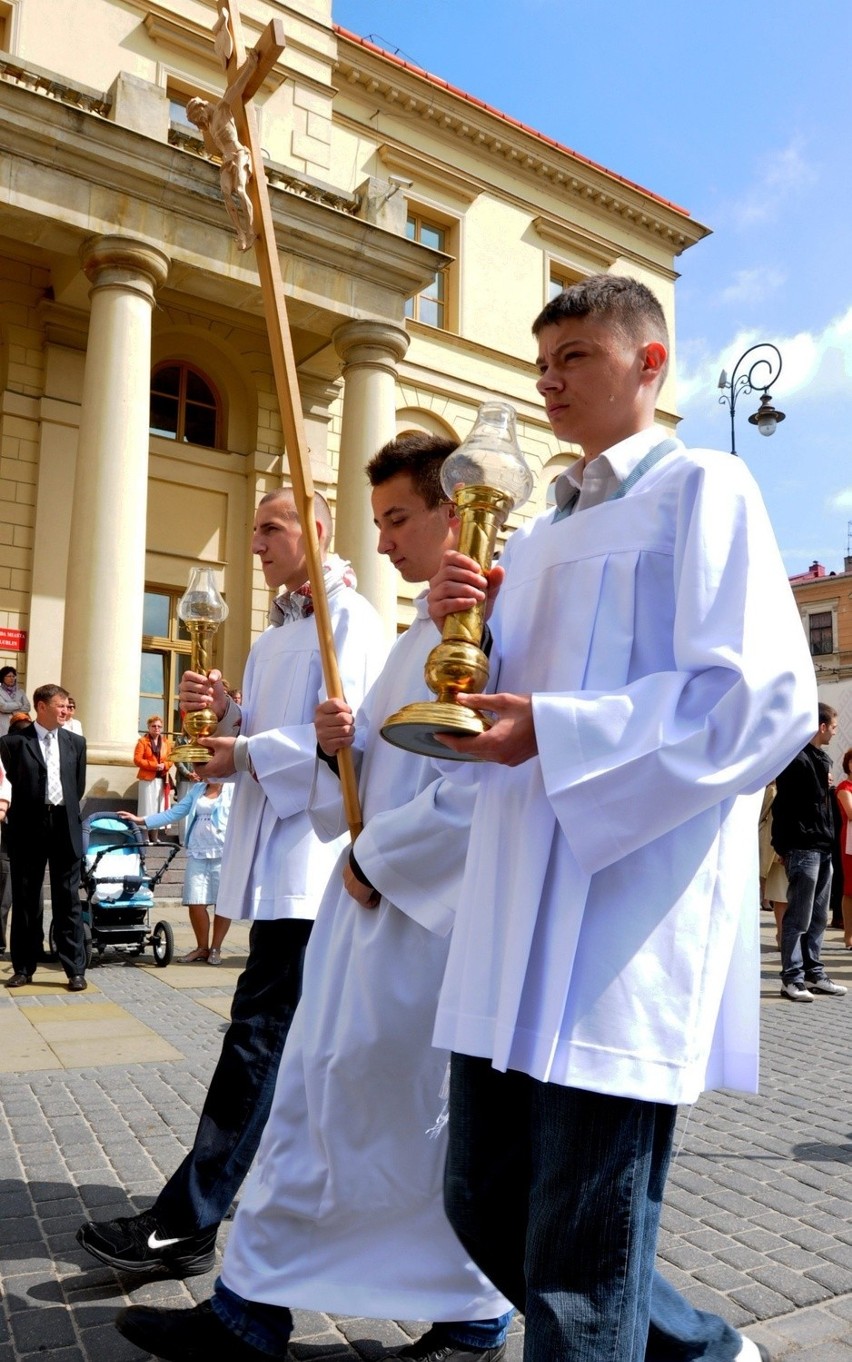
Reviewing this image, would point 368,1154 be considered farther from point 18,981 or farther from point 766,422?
point 766,422

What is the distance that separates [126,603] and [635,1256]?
42.7 ft

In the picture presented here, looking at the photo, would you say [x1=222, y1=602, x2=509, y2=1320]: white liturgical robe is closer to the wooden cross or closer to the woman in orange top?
the wooden cross

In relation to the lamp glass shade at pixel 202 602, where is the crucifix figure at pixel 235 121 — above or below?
above

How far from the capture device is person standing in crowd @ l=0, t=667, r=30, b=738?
13.4 m

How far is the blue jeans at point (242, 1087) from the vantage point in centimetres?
283

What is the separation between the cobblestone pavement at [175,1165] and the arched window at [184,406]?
44.2 feet

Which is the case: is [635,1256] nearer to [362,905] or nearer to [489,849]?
[489,849]

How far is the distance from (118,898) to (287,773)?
656 cm

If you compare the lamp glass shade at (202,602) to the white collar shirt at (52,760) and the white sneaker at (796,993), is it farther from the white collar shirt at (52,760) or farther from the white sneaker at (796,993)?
the white sneaker at (796,993)

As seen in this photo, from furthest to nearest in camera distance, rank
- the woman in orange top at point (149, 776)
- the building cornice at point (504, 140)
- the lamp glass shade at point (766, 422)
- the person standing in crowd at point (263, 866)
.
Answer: the building cornice at point (504, 140), the lamp glass shade at point (766, 422), the woman in orange top at point (149, 776), the person standing in crowd at point (263, 866)

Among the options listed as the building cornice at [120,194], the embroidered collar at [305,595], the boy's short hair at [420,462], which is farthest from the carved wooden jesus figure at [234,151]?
the building cornice at [120,194]

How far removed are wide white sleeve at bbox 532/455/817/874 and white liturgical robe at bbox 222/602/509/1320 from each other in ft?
A: 2.46

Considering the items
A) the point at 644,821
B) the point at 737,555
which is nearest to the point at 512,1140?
the point at 644,821

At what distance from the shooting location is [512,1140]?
1.88 metres
